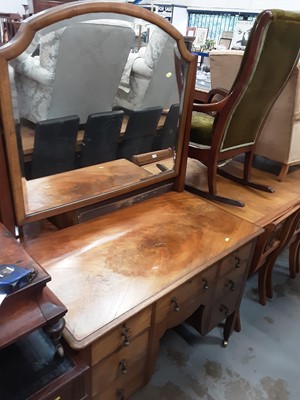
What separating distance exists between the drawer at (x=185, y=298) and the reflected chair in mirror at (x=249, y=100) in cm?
52

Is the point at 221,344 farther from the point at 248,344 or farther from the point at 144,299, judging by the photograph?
the point at 144,299

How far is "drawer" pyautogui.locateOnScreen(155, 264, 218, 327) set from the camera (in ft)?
3.33

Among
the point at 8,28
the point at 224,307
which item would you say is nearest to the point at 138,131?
the point at 224,307

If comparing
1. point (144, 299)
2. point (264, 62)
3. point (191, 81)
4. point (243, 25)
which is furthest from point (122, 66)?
point (243, 25)

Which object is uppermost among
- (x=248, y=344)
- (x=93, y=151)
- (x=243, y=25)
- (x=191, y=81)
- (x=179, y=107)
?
(x=243, y=25)

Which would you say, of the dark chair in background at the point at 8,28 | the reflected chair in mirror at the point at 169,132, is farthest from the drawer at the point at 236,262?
the dark chair in background at the point at 8,28

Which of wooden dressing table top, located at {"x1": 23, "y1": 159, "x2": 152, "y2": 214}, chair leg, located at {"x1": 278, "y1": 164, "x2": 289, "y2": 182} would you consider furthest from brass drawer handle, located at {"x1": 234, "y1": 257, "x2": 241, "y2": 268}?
chair leg, located at {"x1": 278, "y1": 164, "x2": 289, "y2": 182}

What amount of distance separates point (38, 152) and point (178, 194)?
64cm

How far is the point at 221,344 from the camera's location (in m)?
1.54

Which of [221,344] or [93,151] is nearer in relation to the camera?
[93,151]

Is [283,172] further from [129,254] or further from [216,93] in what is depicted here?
[129,254]

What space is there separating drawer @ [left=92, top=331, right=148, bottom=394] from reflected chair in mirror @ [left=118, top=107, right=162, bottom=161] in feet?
2.49

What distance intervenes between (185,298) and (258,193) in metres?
0.86

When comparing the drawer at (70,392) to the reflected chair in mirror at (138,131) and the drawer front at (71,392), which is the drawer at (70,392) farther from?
the reflected chair in mirror at (138,131)
